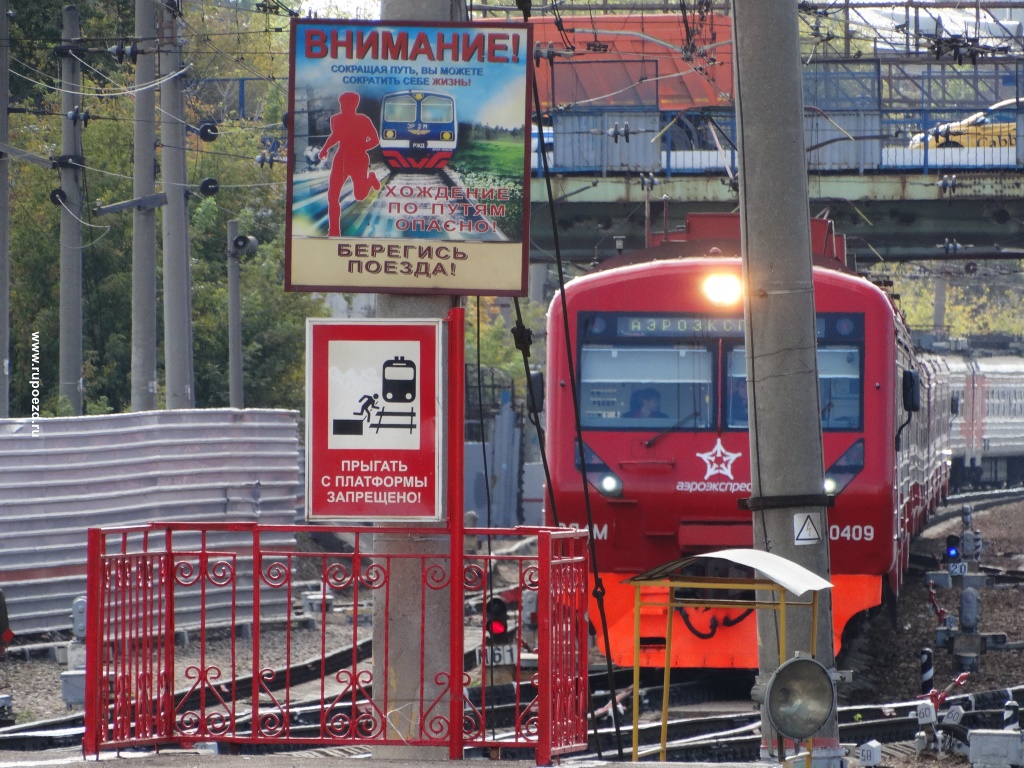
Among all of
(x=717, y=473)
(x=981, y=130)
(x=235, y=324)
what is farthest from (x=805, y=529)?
(x=981, y=130)

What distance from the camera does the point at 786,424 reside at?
6688 mm

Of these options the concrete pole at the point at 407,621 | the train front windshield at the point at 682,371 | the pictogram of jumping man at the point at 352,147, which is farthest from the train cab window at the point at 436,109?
the train front windshield at the point at 682,371

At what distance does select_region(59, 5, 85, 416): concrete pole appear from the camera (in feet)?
68.9

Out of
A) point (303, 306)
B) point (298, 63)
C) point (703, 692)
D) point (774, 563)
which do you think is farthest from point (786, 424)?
point (303, 306)

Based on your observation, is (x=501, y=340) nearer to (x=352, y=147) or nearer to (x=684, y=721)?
(x=684, y=721)

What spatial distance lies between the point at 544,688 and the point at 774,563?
1.09 metres

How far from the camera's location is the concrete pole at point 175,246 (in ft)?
66.9

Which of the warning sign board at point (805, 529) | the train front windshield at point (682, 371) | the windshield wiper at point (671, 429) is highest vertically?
the train front windshield at point (682, 371)

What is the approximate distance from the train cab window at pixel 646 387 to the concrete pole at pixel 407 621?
15.9 ft

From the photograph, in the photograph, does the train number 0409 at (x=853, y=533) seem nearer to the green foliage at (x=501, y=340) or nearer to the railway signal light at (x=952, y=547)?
the railway signal light at (x=952, y=547)

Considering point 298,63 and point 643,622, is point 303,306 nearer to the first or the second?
point 643,622

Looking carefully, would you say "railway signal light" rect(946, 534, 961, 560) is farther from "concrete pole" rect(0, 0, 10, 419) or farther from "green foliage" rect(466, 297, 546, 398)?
"green foliage" rect(466, 297, 546, 398)

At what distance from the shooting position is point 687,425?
471 inches

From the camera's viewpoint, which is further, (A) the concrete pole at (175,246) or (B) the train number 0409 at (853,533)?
(A) the concrete pole at (175,246)
